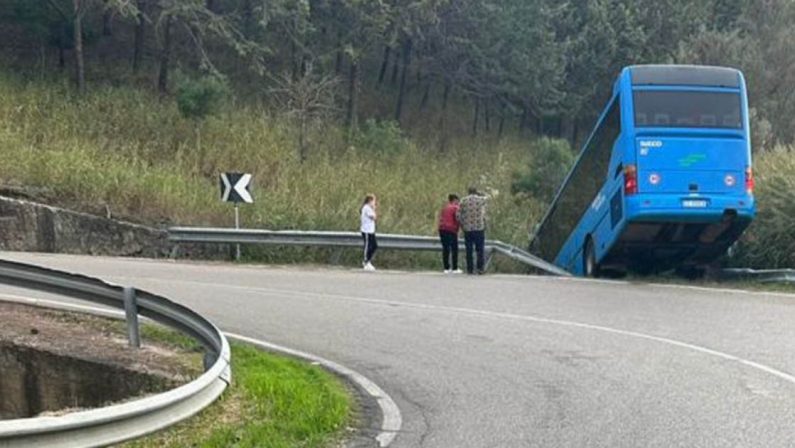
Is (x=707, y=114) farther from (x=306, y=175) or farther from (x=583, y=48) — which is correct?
(x=583, y=48)

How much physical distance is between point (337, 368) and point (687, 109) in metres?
10.5

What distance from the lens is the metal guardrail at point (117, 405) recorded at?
16.7 ft

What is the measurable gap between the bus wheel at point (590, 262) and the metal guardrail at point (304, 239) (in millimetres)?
1080

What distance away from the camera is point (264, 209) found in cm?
2439

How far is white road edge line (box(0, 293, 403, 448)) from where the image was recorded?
7.22 m

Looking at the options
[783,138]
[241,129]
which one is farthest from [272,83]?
[783,138]

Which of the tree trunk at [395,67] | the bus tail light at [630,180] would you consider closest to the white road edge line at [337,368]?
the bus tail light at [630,180]

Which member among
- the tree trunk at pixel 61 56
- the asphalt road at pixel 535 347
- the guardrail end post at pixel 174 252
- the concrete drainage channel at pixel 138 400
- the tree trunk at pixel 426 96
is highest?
the tree trunk at pixel 61 56

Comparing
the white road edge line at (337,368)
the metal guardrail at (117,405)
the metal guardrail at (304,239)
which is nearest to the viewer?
the metal guardrail at (117,405)

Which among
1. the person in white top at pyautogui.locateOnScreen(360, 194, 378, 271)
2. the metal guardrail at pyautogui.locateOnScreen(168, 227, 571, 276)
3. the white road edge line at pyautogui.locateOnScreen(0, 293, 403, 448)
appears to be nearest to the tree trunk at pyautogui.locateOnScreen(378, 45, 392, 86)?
the metal guardrail at pyautogui.locateOnScreen(168, 227, 571, 276)

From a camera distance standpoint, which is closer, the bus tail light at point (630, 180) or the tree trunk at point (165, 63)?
the bus tail light at point (630, 180)

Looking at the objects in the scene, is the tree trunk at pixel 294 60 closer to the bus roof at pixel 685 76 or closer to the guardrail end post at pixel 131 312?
the bus roof at pixel 685 76

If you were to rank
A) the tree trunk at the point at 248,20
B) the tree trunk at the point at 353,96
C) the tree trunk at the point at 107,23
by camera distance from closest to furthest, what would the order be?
1. the tree trunk at the point at 248,20
2. the tree trunk at the point at 107,23
3. the tree trunk at the point at 353,96

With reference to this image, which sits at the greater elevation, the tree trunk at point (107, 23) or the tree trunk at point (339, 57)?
the tree trunk at point (107, 23)
